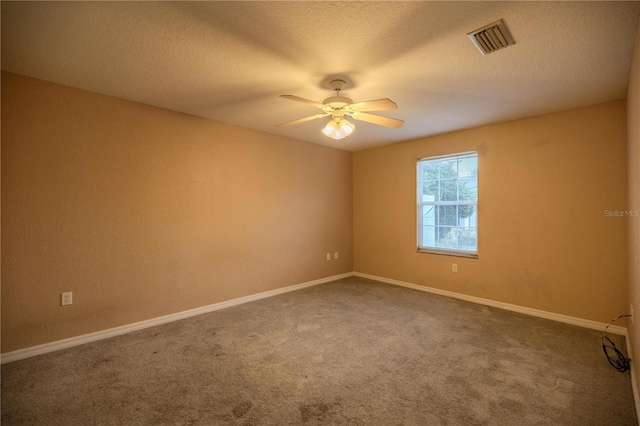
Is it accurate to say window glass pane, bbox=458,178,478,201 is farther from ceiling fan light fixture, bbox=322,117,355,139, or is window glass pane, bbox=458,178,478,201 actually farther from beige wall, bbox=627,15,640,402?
ceiling fan light fixture, bbox=322,117,355,139

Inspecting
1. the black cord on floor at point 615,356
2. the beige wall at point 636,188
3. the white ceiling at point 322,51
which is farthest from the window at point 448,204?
the beige wall at point 636,188

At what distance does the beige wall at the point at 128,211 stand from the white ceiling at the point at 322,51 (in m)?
0.39

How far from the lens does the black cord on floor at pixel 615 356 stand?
2299 mm

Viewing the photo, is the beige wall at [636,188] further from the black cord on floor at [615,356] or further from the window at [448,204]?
the window at [448,204]

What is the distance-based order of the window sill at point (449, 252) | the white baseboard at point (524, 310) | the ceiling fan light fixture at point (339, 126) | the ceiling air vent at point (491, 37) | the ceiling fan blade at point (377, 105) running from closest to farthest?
the ceiling air vent at point (491, 37)
the ceiling fan blade at point (377, 105)
the ceiling fan light fixture at point (339, 126)
the white baseboard at point (524, 310)
the window sill at point (449, 252)

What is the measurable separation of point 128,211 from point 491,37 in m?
3.52

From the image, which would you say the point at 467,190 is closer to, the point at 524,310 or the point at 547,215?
the point at 547,215

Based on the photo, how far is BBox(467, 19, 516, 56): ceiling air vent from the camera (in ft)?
6.09

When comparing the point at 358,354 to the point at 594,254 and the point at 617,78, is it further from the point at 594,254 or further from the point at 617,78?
the point at 617,78

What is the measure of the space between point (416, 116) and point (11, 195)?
4.01 metres

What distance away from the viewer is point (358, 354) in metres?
2.57

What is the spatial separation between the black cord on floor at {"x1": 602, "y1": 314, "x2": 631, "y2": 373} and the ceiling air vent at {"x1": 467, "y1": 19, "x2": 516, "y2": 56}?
256 centimetres

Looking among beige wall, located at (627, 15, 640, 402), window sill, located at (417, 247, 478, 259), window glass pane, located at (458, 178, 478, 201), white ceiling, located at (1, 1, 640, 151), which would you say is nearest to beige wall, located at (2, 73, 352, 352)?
white ceiling, located at (1, 1, 640, 151)

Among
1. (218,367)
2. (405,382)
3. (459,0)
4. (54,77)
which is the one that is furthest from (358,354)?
(54,77)
